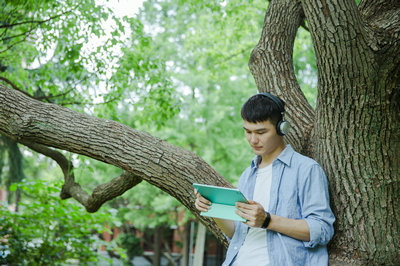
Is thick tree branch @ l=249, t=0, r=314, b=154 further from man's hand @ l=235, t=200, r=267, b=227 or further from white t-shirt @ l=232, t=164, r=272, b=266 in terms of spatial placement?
man's hand @ l=235, t=200, r=267, b=227

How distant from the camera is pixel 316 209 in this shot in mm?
2422

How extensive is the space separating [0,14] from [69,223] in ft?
11.4

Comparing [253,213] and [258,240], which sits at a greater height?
[253,213]

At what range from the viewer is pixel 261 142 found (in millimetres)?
2648

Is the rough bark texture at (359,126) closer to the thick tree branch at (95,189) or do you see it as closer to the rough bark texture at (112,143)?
the rough bark texture at (112,143)

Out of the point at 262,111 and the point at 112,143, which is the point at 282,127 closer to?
the point at 262,111

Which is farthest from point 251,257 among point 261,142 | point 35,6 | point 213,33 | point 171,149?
point 213,33

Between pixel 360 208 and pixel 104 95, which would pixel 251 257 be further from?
pixel 104 95

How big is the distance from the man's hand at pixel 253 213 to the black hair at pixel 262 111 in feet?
1.83

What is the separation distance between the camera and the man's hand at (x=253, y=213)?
90.7 inches

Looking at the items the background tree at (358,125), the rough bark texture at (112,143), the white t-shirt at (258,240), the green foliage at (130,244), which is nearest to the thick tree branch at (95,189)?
the rough bark texture at (112,143)

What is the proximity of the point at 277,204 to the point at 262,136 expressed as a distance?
0.42m

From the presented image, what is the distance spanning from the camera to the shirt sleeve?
7.81 feet

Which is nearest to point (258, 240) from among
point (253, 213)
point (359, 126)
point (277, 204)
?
point (277, 204)
